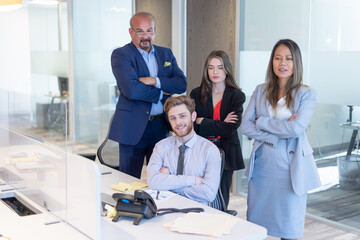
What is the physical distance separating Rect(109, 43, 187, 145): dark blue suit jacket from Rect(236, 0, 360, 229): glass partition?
1.43 metres

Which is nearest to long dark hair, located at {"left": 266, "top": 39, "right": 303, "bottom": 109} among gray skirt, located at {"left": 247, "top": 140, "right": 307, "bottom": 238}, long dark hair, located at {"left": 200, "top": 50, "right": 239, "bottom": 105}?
gray skirt, located at {"left": 247, "top": 140, "right": 307, "bottom": 238}

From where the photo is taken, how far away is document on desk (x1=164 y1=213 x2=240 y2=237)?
6.64 feet

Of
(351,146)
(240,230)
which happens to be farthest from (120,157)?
(351,146)

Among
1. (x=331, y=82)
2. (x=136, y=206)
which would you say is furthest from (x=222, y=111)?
(x=136, y=206)

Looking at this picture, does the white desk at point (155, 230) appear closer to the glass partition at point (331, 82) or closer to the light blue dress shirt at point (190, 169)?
the light blue dress shirt at point (190, 169)

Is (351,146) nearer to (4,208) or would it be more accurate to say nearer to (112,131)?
(112,131)

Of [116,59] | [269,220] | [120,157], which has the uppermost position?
[116,59]

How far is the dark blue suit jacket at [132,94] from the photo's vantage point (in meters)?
3.46

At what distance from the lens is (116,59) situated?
3.57 metres

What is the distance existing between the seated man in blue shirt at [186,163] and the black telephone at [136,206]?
481 millimetres

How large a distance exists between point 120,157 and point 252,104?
1.16m

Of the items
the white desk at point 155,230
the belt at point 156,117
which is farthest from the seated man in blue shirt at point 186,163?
the belt at point 156,117

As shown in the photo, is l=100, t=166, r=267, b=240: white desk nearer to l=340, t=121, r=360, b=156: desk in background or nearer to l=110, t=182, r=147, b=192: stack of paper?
l=110, t=182, r=147, b=192: stack of paper

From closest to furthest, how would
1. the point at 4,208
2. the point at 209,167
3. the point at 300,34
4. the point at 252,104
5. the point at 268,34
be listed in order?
the point at 4,208, the point at 209,167, the point at 252,104, the point at 300,34, the point at 268,34
